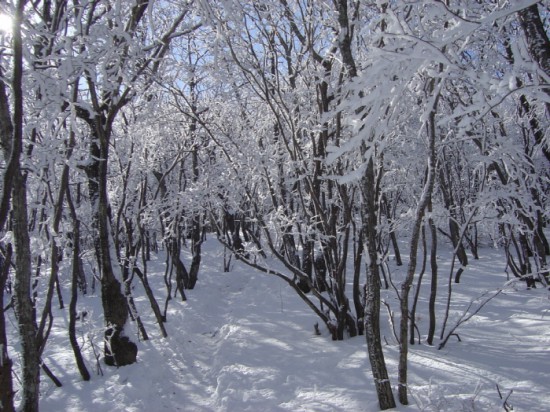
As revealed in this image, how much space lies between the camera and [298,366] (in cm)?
497

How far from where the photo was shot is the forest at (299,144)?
2.09 m

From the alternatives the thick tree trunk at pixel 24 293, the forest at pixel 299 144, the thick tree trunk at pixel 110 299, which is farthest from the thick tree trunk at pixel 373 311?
the thick tree trunk at pixel 110 299

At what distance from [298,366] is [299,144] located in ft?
11.8

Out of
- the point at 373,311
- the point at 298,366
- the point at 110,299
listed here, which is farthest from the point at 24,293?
the point at 298,366

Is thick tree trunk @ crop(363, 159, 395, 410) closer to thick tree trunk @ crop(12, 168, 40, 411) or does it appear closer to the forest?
the forest

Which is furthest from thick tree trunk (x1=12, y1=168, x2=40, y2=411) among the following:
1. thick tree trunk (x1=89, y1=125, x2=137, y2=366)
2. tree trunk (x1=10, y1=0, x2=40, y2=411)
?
thick tree trunk (x1=89, y1=125, x2=137, y2=366)

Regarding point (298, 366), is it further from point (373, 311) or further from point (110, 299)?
point (110, 299)

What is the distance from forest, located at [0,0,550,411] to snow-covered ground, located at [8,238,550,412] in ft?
0.41

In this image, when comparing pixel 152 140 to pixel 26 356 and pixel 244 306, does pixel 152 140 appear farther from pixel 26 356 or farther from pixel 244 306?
pixel 26 356

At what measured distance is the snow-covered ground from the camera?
354 cm

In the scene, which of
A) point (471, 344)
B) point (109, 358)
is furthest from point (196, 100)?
point (471, 344)

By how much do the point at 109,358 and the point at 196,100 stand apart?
6.34 metres

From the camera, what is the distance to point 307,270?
28.0 ft

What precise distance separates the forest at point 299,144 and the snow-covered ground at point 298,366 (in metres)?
0.13
